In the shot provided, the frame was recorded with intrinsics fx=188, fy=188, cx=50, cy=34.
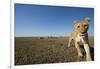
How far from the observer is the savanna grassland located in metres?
2.15

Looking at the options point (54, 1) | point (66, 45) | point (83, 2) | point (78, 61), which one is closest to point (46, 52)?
point (66, 45)

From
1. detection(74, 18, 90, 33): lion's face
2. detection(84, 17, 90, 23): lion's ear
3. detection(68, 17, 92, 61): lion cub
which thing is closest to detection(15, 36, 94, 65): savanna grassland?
detection(68, 17, 92, 61): lion cub

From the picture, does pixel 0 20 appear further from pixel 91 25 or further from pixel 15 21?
pixel 91 25

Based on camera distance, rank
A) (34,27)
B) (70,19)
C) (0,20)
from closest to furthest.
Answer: (0,20), (34,27), (70,19)

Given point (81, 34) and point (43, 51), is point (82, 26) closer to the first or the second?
point (81, 34)

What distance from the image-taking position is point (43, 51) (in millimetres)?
2248

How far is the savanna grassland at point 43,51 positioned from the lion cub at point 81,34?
0.20 ft

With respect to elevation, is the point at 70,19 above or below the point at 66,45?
above

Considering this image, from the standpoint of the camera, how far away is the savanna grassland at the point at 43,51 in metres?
2.15

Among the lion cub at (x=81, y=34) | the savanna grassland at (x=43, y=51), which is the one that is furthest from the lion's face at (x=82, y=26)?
the savanna grassland at (x=43, y=51)

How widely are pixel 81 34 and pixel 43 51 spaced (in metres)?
0.55

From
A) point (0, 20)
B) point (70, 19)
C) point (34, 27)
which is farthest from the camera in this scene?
point (70, 19)

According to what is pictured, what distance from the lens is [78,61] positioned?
238 centimetres
